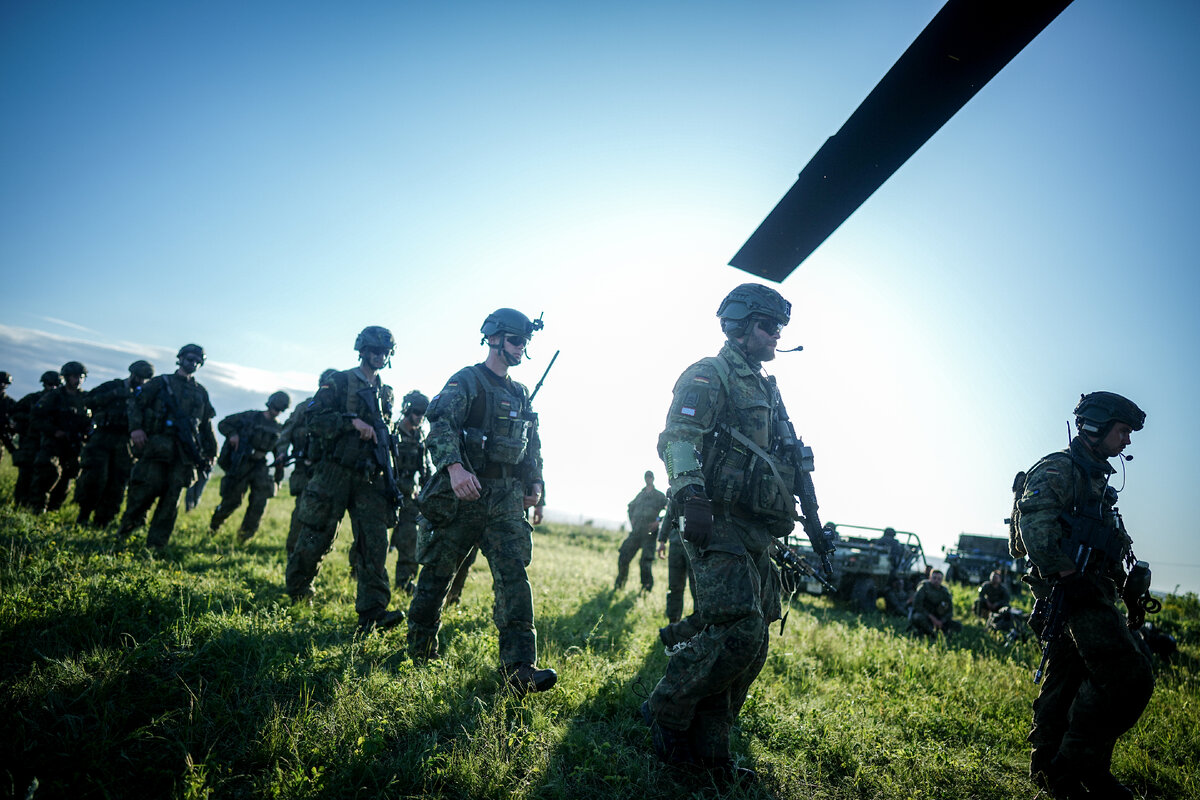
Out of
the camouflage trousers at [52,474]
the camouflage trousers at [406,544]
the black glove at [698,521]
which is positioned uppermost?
the black glove at [698,521]

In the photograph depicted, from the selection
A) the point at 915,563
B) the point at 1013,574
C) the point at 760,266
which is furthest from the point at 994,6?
the point at 1013,574

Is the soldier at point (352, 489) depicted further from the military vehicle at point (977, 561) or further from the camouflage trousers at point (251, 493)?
the military vehicle at point (977, 561)

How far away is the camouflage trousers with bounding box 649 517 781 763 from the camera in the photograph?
2.91 m

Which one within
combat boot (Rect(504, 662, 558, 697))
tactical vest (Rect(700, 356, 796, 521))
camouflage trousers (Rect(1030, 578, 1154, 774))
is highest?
tactical vest (Rect(700, 356, 796, 521))

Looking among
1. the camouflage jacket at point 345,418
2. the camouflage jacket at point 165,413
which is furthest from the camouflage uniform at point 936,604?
the camouflage jacket at point 165,413

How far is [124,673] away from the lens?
9.55 ft

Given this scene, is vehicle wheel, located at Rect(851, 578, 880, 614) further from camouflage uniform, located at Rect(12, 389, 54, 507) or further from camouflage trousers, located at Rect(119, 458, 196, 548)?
camouflage uniform, located at Rect(12, 389, 54, 507)

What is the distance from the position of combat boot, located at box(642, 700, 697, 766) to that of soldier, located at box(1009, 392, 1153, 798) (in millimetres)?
2519

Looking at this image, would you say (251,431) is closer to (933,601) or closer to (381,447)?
(381,447)

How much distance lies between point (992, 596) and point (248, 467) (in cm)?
1588

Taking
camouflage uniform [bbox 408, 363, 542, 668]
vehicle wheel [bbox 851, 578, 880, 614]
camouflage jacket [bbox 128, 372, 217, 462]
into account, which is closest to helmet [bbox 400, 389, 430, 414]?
camouflage jacket [bbox 128, 372, 217, 462]

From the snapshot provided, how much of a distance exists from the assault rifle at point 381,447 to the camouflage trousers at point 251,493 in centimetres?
523

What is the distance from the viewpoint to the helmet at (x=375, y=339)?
17.7 feet

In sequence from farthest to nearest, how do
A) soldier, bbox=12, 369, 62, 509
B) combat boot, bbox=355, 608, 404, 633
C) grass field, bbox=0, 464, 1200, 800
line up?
soldier, bbox=12, 369, 62, 509, combat boot, bbox=355, 608, 404, 633, grass field, bbox=0, 464, 1200, 800
